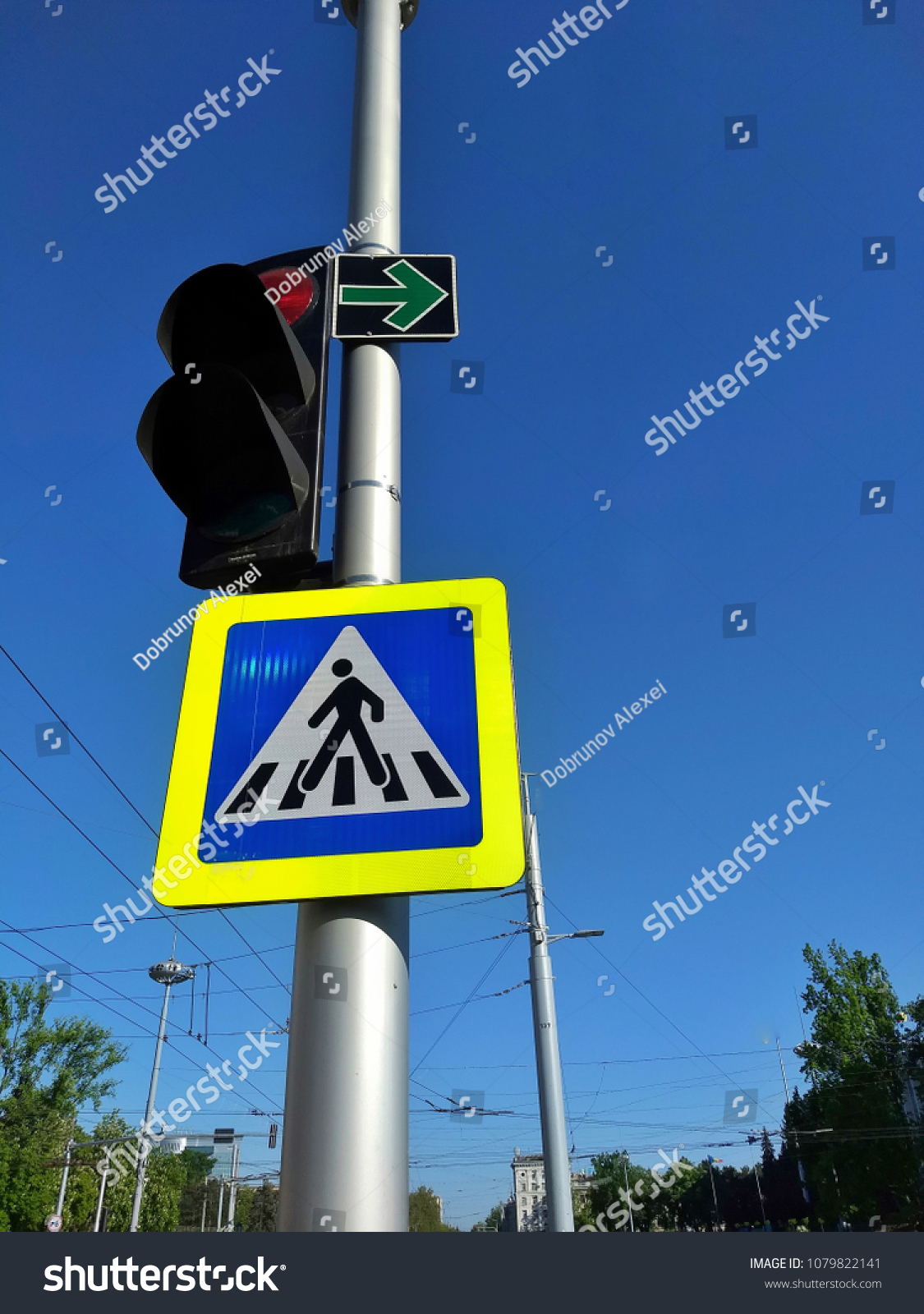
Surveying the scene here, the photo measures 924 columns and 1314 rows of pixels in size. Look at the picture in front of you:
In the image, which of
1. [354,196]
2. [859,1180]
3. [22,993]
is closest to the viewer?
[354,196]

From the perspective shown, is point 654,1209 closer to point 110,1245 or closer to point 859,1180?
point 859,1180

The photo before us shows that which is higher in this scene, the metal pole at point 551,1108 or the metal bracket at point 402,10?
the metal bracket at point 402,10

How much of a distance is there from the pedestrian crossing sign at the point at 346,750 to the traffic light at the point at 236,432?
19cm

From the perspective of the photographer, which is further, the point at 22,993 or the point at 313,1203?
the point at 22,993

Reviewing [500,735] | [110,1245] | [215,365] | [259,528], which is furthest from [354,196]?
[110,1245]

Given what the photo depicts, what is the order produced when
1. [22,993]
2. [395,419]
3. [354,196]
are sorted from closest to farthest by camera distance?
[395,419]
[354,196]
[22,993]

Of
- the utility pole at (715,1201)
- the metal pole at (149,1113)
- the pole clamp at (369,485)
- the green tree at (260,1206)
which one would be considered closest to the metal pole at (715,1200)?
the utility pole at (715,1201)

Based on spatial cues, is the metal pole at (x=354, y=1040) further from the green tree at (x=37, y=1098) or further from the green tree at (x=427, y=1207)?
the green tree at (x=427, y=1207)

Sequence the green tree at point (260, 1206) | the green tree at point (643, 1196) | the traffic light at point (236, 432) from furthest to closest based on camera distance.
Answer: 1. the green tree at point (260, 1206)
2. the green tree at point (643, 1196)
3. the traffic light at point (236, 432)

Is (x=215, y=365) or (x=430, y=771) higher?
(x=215, y=365)

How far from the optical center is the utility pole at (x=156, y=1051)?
2711 centimetres

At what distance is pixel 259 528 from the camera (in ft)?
6.75

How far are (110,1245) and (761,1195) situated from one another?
6988 centimetres

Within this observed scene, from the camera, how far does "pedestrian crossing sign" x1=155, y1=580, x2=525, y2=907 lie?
158cm
